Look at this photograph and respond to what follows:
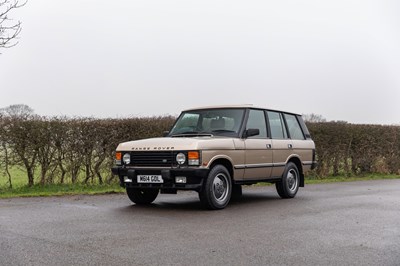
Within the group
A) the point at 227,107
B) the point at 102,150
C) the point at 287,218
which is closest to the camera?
the point at 287,218

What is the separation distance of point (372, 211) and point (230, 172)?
9.10 feet

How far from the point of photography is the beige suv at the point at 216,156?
8945 millimetres

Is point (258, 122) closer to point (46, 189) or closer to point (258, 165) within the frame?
point (258, 165)

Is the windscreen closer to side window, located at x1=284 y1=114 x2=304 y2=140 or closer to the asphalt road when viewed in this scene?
the asphalt road

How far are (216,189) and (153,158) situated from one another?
132 centimetres

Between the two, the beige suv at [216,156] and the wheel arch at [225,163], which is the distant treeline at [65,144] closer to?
the beige suv at [216,156]

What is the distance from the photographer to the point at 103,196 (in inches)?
456

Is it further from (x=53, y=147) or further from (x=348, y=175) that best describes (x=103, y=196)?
(x=348, y=175)

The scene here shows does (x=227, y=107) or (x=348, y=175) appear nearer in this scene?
(x=227, y=107)

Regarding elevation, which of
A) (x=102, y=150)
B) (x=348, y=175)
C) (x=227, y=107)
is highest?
(x=227, y=107)

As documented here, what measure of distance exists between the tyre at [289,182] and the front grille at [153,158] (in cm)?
329

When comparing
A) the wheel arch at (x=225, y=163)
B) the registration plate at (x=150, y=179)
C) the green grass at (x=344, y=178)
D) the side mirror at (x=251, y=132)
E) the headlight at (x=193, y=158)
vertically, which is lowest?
the green grass at (x=344, y=178)

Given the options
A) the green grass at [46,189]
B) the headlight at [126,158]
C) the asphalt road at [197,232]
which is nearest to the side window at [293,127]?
the asphalt road at [197,232]

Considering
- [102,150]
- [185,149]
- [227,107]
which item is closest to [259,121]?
[227,107]
